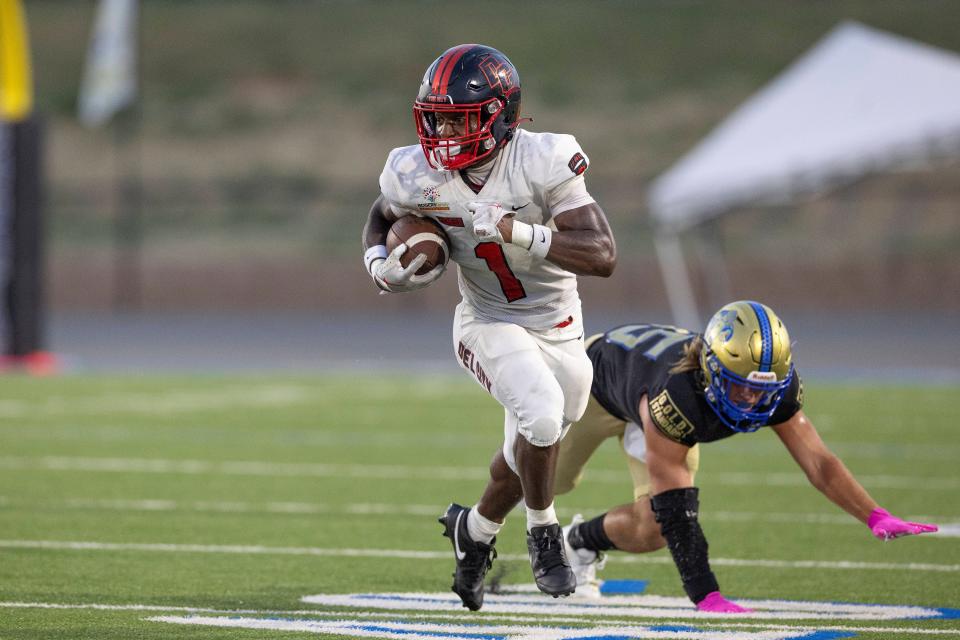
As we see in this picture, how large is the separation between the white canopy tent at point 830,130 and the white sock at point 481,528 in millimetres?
10959

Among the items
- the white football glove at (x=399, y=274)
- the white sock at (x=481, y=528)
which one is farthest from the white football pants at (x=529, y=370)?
the white football glove at (x=399, y=274)

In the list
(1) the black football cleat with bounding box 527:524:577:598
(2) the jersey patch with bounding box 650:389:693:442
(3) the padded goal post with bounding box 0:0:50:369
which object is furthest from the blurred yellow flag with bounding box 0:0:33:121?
(1) the black football cleat with bounding box 527:524:577:598

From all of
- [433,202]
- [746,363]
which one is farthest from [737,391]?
[433,202]

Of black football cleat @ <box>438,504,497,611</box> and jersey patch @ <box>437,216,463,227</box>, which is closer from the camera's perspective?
jersey patch @ <box>437,216,463,227</box>

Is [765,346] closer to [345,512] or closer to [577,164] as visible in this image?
[577,164]

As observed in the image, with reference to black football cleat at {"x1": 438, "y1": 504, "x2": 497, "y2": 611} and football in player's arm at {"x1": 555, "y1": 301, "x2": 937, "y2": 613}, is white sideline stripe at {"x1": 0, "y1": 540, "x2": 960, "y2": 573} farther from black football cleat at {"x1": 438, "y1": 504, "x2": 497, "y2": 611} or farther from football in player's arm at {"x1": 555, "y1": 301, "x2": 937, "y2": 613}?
black football cleat at {"x1": 438, "y1": 504, "x2": 497, "y2": 611}

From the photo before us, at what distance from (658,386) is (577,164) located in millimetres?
876

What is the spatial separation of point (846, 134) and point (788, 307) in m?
13.2

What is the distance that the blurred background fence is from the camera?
30.6 meters

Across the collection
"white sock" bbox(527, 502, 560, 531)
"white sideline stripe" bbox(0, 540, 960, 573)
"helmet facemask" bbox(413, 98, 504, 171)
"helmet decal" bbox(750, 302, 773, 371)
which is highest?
"helmet facemask" bbox(413, 98, 504, 171)

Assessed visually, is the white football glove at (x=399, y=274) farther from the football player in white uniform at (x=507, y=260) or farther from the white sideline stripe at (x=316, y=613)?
the white sideline stripe at (x=316, y=613)

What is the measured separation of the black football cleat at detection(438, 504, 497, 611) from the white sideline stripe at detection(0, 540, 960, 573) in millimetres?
1143

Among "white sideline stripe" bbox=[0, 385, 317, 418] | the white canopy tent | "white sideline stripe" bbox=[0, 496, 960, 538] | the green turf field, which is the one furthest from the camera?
the white canopy tent

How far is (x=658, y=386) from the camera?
568cm
